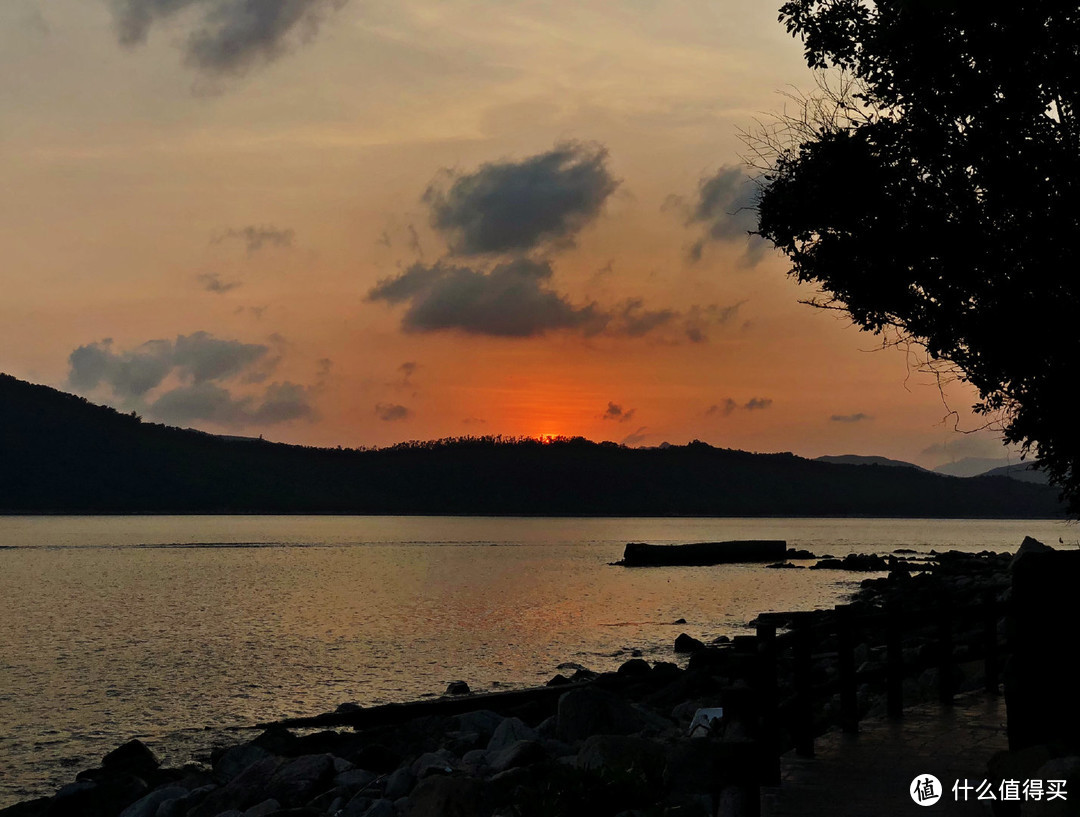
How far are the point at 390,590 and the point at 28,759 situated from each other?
4782cm

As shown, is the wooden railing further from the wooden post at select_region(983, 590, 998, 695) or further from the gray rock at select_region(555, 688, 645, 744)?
the gray rock at select_region(555, 688, 645, 744)

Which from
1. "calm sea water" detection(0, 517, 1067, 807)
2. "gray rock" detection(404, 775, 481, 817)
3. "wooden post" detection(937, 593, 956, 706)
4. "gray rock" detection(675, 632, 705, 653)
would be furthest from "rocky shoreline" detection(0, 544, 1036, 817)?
"gray rock" detection(675, 632, 705, 653)

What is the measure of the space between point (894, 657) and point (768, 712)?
3.41m

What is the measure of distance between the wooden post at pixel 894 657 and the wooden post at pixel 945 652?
77cm

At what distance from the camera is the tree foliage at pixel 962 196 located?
16250 millimetres

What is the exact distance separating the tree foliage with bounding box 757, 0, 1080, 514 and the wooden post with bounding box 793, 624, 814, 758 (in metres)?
8.08

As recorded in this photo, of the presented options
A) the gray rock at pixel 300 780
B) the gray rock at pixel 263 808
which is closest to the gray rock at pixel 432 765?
the gray rock at pixel 300 780

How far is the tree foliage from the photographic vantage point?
1625cm

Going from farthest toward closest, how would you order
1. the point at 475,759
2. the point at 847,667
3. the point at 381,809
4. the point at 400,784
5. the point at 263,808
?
the point at 475,759
the point at 400,784
the point at 263,808
the point at 381,809
the point at 847,667

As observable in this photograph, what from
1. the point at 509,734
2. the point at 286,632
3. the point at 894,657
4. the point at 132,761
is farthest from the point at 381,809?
the point at 286,632

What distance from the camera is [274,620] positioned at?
51094mm

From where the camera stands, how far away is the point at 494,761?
14289mm

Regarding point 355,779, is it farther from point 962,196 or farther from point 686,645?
point 686,645

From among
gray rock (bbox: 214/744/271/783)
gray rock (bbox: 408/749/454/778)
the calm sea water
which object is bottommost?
the calm sea water
